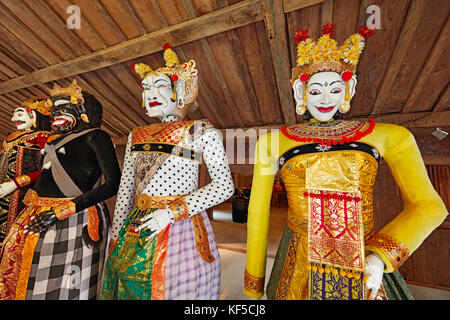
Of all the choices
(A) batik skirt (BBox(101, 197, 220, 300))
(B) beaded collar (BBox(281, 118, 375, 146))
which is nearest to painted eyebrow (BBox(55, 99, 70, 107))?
(A) batik skirt (BBox(101, 197, 220, 300))

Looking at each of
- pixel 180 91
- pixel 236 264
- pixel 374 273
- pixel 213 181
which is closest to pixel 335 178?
pixel 374 273

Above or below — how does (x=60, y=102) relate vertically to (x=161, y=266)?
above

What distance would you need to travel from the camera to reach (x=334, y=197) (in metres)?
0.96

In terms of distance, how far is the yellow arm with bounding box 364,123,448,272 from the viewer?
2.84ft

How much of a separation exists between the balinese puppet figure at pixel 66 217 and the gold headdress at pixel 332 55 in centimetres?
163

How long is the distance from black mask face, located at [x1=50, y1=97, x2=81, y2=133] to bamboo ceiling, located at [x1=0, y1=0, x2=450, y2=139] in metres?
1.36

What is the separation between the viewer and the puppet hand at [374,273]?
2.67ft

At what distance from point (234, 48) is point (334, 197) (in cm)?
227

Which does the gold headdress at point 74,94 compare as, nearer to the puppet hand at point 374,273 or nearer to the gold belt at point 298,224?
the gold belt at point 298,224

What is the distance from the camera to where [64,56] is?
9.20 feet

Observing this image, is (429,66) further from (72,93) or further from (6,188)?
(6,188)

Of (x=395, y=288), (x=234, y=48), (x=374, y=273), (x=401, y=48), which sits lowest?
(x=395, y=288)

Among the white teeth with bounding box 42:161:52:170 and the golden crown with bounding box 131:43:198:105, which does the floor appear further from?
the white teeth with bounding box 42:161:52:170

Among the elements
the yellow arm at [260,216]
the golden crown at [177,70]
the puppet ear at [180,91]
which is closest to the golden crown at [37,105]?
the golden crown at [177,70]
